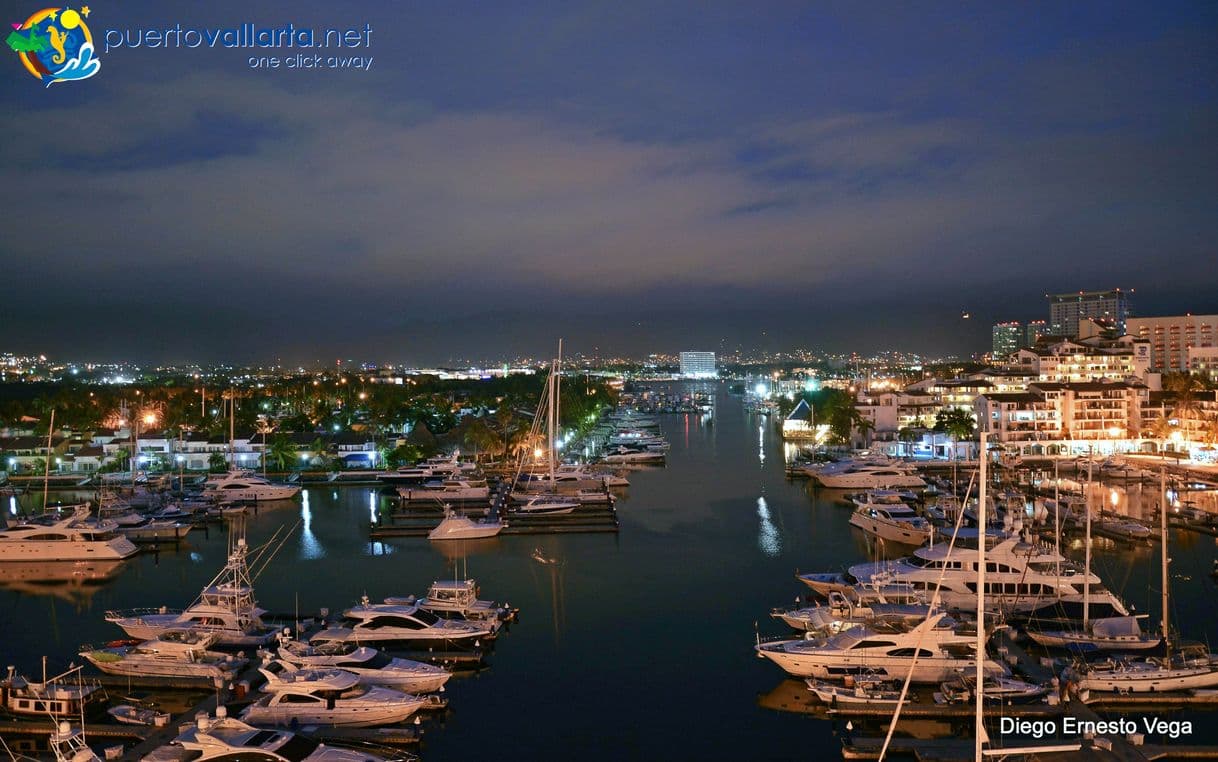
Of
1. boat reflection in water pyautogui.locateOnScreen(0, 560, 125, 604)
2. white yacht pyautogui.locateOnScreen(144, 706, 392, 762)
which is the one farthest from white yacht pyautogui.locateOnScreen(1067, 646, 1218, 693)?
boat reflection in water pyautogui.locateOnScreen(0, 560, 125, 604)

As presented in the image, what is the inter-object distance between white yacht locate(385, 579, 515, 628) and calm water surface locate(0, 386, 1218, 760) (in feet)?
1.77

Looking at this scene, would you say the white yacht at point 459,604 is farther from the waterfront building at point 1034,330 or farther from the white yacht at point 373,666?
the waterfront building at point 1034,330

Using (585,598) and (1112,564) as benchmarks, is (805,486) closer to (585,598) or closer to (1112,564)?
(1112,564)

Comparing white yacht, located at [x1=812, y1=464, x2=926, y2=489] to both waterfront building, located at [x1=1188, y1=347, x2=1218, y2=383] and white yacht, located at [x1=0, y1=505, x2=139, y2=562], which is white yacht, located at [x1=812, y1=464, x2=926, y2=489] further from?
waterfront building, located at [x1=1188, y1=347, x2=1218, y2=383]

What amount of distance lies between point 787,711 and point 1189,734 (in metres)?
5.19

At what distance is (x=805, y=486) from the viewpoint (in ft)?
115

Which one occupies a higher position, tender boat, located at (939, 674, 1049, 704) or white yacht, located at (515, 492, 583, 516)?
white yacht, located at (515, 492, 583, 516)

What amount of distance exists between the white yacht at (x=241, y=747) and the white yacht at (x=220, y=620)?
439 centimetres

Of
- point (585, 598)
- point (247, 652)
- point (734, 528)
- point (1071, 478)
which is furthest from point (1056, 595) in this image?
point (1071, 478)

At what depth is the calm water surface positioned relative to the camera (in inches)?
497

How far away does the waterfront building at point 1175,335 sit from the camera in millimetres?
68188

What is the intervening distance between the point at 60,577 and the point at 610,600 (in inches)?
521

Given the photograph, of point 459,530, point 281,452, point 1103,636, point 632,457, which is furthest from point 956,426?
point 281,452

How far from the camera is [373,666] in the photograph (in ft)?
43.5
